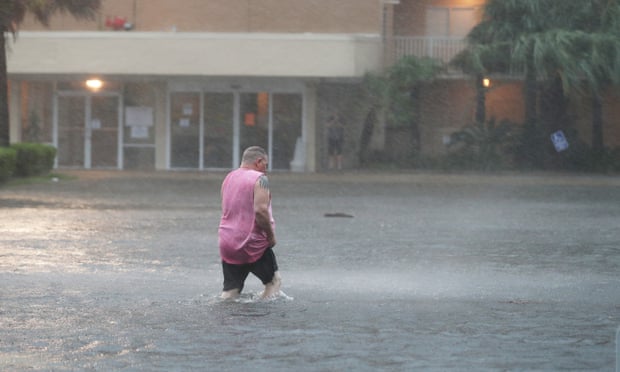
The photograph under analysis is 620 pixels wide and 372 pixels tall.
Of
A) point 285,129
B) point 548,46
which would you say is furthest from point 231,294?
point 285,129

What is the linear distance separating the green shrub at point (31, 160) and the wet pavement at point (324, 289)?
6438 mm

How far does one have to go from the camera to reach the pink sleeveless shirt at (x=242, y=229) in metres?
10.7

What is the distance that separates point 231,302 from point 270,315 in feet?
2.50

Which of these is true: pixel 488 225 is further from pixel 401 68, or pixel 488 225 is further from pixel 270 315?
pixel 401 68

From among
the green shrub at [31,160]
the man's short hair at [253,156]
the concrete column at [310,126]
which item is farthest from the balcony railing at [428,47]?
the man's short hair at [253,156]

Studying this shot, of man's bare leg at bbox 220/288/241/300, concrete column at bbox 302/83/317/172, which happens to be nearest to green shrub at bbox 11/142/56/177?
concrete column at bbox 302/83/317/172

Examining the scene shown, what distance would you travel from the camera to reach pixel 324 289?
469 inches

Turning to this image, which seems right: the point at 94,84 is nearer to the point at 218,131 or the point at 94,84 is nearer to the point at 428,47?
the point at 218,131

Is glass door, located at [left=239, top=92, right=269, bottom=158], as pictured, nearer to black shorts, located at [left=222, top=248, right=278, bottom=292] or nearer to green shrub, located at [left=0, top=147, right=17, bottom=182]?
green shrub, located at [left=0, top=147, right=17, bottom=182]

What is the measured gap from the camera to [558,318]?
33.2 ft

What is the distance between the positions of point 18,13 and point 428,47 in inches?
543

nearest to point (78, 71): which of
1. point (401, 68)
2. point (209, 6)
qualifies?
point (209, 6)

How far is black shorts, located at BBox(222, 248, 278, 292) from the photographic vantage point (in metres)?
10.8

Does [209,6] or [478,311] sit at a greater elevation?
[209,6]
